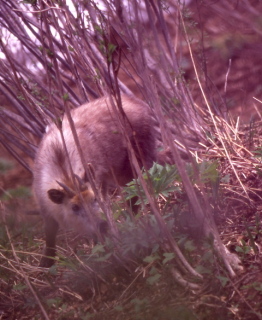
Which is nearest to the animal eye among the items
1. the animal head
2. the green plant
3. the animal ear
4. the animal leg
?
the animal head

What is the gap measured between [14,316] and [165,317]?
1.48 metres

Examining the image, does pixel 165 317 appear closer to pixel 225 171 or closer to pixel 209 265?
pixel 209 265

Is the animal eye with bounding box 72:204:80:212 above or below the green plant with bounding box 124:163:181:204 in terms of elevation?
below

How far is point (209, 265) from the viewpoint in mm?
2719

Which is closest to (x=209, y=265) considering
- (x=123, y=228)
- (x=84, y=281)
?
(x=123, y=228)

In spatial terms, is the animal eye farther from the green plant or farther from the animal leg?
the green plant

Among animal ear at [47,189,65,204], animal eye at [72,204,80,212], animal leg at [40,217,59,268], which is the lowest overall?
animal leg at [40,217,59,268]

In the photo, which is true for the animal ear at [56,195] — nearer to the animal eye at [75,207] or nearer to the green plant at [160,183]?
the animal eye at [75,207]

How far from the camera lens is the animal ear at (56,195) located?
425 cm

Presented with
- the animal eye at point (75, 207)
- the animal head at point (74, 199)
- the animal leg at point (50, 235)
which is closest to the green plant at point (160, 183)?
the animal head at point (74, 199)

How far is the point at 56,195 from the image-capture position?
14.1 feet

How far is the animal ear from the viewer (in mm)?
4254

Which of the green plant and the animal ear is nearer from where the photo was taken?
the green plant

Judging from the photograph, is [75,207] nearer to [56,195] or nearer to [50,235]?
[56,195]
